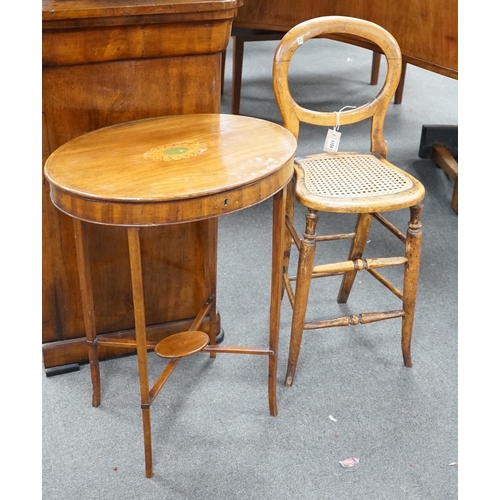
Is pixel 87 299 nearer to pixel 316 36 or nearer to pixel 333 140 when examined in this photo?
pixel 333 140

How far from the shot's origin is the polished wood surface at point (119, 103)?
1.51 meters

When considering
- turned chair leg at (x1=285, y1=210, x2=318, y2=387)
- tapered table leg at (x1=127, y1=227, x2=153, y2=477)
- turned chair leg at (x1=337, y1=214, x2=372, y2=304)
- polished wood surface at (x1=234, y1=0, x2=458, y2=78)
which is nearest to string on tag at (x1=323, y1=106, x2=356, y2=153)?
turned chair leg at (x1=337, y1=214, x2=372, y2=304)

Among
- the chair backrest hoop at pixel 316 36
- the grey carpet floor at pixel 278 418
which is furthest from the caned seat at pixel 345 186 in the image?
the grey carpet floor at pixel 278 418

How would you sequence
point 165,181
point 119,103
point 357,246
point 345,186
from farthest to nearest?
point 357,246
point 345,186
point 119,103
point 165,181

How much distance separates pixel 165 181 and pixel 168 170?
6cm

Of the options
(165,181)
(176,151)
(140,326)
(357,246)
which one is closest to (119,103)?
(176,151)

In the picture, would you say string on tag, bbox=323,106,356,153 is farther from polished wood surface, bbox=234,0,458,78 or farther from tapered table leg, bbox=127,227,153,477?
tapered table leg, bbox=127,227,153,477

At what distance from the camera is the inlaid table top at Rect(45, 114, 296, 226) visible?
1.26 meters

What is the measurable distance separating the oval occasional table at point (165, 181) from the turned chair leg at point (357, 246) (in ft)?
1.65

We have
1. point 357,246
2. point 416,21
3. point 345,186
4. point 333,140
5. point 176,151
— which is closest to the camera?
point 176,151

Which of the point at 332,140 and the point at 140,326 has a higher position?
the point at 332,140

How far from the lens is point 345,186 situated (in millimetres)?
1761

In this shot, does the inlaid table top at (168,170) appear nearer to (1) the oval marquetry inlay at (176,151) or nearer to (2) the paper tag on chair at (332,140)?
(1) the oval marquetry inlay at (176,151)

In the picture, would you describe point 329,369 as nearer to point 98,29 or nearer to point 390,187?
point 390,187
